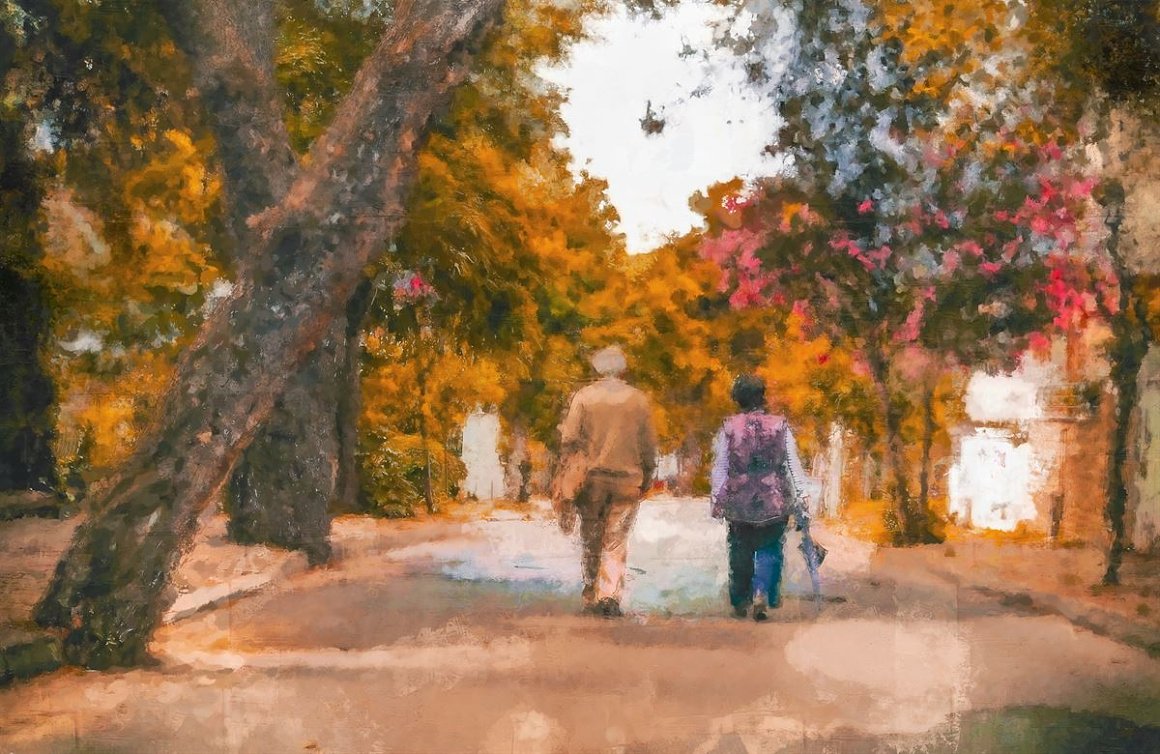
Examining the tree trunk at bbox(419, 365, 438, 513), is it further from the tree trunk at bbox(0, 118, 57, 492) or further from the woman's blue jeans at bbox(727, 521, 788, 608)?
the tree trunk at bbox(0, 118, 57, 492)

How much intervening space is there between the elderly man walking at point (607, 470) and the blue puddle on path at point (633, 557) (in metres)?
0.11

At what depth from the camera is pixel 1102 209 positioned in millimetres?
7027

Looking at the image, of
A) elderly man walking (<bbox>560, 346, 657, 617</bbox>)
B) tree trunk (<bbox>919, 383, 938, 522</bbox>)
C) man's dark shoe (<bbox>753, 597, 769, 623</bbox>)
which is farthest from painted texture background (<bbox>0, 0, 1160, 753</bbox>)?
man's dark shoe (<bbox>753, 597, 769, 623</bbox>)

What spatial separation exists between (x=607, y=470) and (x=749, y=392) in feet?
4.21

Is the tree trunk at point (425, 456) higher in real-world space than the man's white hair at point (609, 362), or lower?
lower

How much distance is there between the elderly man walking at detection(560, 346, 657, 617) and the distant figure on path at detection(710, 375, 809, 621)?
499 millimetres

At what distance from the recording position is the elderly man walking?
7.73 metres

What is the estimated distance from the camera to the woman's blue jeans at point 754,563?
8.23m

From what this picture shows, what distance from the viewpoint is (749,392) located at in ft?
23.8

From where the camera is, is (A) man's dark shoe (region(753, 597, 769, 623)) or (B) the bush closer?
(B) the bush

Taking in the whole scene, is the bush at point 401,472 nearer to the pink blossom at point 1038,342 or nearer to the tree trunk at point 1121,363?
the pink blossom at point 1038,342

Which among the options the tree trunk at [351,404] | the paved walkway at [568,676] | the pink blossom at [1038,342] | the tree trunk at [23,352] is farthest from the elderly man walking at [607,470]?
the tree trunk at [23,352]

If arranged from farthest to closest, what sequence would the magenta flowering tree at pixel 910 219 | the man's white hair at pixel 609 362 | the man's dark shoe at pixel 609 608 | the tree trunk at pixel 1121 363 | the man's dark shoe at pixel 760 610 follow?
the man's dark shoe at pixel 760 610 → the man's dark shoe at pixel 609 608 → the man's white hair at pixel 609 362 → the magenta flowering tree at pixel 910 219 → the tree trunk at pixel 1121 363

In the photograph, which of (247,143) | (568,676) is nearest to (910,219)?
(568,676)
